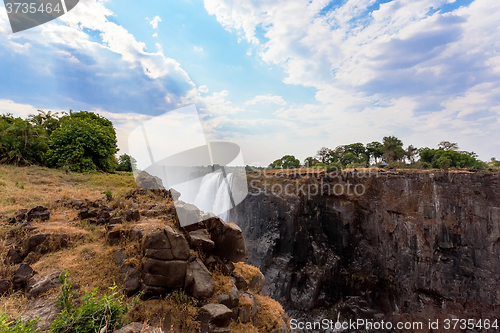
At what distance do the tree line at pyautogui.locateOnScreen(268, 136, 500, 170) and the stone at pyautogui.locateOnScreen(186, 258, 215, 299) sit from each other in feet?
73.1

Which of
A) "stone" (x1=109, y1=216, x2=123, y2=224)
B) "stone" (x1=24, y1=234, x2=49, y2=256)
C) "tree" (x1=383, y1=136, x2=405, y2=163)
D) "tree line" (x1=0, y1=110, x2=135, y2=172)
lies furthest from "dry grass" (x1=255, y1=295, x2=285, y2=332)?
"tree" (x1=383, y1=136, x2=405, y2=163)

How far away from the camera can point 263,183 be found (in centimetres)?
2127

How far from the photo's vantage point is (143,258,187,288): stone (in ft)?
14.7

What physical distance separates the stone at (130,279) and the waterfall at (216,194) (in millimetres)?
15317

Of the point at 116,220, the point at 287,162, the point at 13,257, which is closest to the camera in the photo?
the point at 13,257

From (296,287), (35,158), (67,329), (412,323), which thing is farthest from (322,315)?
(35,158)

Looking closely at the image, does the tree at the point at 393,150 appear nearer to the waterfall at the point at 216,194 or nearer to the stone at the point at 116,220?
the waterfall at the point at 216,194

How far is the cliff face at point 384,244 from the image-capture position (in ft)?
47.3

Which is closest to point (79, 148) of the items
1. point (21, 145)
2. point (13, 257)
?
point (21, 145)

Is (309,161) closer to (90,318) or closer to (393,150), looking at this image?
(393,150)

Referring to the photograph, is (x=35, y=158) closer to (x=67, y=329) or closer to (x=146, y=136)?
(x=146, y=136)

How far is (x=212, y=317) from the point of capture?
14.5 feet

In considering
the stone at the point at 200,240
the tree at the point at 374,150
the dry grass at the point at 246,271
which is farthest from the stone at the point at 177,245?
the tree at the point at 374,150

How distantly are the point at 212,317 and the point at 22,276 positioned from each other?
3.57 m
